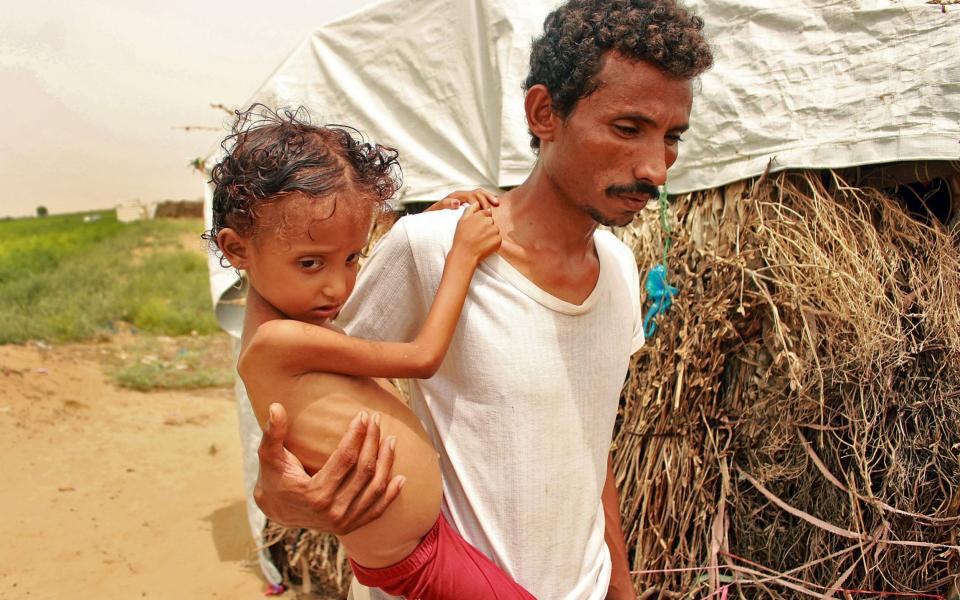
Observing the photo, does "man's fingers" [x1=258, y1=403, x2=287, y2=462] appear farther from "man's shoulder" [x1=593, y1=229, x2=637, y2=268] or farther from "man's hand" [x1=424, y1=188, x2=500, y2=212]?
"man's shoulder" [x1=593, y1=229, x2=637, y2=268]

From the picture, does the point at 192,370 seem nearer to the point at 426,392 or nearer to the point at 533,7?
the point at 533,7

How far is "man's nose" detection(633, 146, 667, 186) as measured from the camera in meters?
1.43

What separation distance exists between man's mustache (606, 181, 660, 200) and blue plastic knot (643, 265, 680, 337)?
1343 mm

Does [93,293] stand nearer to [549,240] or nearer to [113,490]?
[113,490]

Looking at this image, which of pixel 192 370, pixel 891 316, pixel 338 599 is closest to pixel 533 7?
pixel 891 316

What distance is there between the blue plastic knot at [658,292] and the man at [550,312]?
3.99 feet

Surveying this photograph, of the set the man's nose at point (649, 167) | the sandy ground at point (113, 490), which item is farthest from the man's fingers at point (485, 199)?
the sandy ground at point (113, 490)

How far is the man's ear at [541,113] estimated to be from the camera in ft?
5.09

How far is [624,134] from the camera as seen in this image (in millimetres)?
1448

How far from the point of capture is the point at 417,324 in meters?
1.58

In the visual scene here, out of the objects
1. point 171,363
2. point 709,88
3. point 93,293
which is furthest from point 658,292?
point 93,293

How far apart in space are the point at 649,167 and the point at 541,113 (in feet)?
0.94

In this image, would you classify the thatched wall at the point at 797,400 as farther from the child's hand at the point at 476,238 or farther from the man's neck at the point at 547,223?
the child's hand at the point at 476,238

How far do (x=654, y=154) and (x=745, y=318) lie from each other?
1.44m
